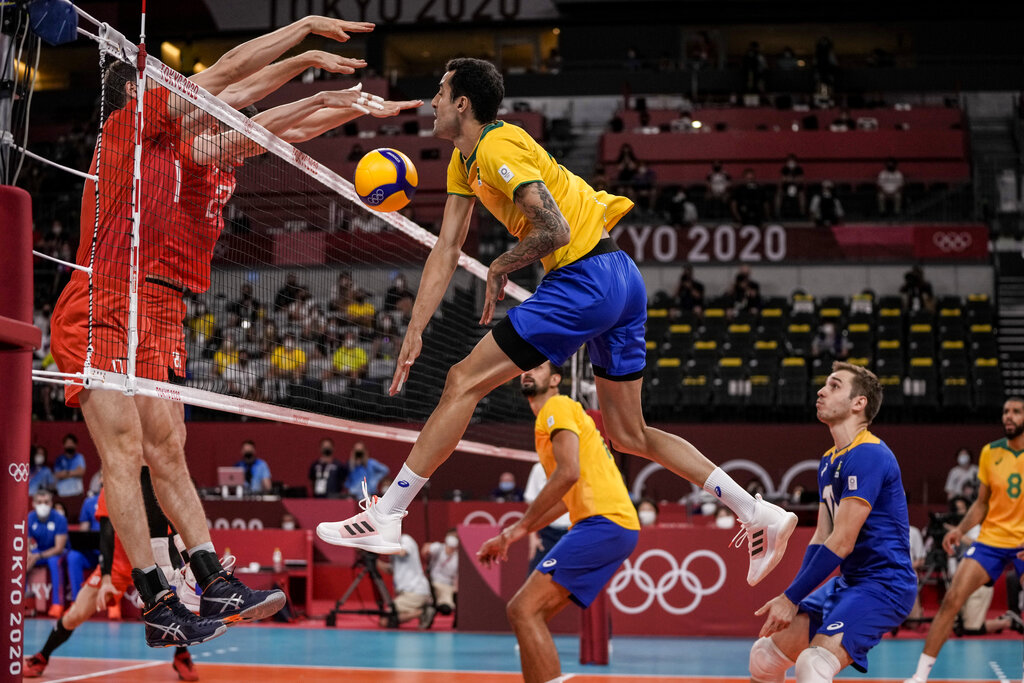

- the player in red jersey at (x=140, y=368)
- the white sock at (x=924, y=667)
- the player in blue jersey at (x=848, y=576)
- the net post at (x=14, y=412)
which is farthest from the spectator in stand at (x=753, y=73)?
the net post at (x=14, y=412)

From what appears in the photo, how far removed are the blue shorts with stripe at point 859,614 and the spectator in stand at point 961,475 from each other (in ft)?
40.7

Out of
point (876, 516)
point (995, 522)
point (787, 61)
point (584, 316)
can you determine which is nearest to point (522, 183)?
point (584, 316)

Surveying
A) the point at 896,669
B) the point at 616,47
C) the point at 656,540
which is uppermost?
the point at 616,47

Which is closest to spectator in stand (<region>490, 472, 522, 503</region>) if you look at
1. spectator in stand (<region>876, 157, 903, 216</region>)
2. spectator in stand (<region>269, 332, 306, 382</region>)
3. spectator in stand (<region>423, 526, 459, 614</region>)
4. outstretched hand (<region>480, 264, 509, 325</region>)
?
spectator in stand (<region>423, 526, 459, 614</region>)

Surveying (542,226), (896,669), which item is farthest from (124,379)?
(896,669)

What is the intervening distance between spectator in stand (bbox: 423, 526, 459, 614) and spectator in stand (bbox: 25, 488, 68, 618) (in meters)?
4.92

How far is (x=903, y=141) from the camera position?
26406 millimetres

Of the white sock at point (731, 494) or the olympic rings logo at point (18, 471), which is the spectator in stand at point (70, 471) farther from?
the olympic rings logo at point (18, 471)

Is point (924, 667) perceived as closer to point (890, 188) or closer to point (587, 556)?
point (587, 556)

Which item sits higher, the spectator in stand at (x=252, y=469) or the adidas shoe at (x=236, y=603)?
the spectator in stand at (x=252, y=469)

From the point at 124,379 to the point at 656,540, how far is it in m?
9.44

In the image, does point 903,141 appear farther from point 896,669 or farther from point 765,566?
point 765,566

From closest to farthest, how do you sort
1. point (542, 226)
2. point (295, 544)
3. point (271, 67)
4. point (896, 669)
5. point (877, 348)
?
point (542, 226) → point (271, 67) → point (896, 669) → point (295, 544) → point (877, 348)

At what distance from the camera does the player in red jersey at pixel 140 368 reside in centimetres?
489
